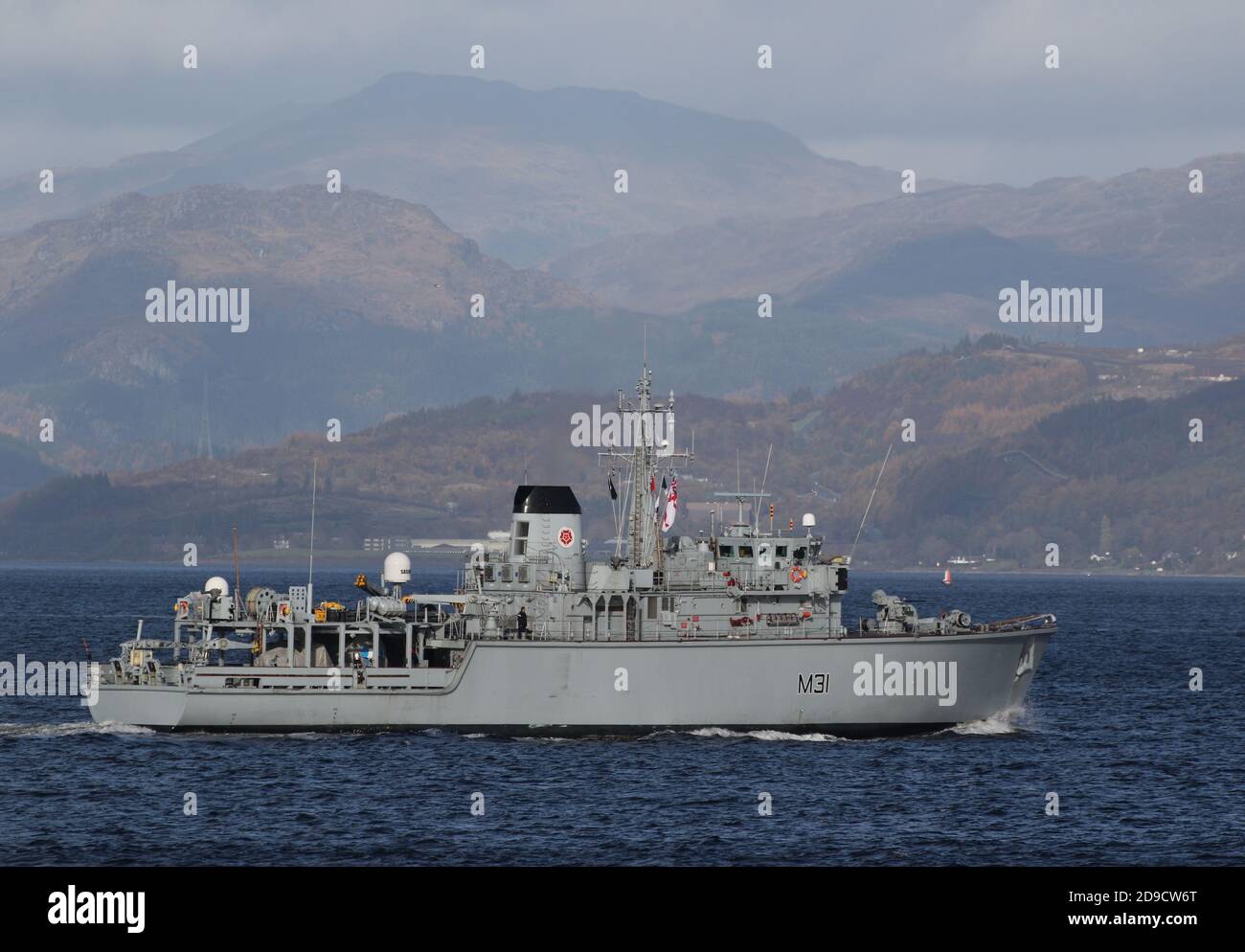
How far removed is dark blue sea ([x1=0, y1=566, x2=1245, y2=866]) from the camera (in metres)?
40.9

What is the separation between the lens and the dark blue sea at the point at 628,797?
4088 cm

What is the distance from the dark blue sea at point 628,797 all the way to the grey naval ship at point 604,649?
0.85m

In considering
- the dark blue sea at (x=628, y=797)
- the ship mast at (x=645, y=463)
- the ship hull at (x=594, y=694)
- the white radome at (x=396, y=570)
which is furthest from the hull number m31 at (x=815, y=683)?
the white radome at (x=396, y=570)

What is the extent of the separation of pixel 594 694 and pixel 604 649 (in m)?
1.34

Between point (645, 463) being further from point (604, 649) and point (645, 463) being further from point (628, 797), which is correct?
point (628, 797)

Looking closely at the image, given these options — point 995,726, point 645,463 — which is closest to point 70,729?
point 645,463

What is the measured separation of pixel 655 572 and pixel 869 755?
8.66 m

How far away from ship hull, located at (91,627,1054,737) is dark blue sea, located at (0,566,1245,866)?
59 centimetres

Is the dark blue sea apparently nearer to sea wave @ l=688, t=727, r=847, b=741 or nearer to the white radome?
sea wave @ l=688, t=727, r=847, b=741

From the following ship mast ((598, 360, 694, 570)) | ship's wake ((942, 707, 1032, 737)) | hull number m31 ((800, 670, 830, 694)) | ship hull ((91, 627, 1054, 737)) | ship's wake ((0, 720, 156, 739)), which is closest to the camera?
ship hull ((91, 627, 1054, 737))

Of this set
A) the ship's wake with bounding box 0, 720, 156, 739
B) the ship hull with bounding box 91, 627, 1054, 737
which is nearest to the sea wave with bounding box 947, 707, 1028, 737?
the ship hull with bounding box 91, 627, 1054, 737

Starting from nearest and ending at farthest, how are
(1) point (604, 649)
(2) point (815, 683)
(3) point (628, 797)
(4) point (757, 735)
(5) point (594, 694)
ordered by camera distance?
(3) point (628, 797)
(1) point (604, 649)
(5) point (594, 694)
(2) point (815, 683)
(4) point (757, 735)

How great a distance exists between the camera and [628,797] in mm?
46594
